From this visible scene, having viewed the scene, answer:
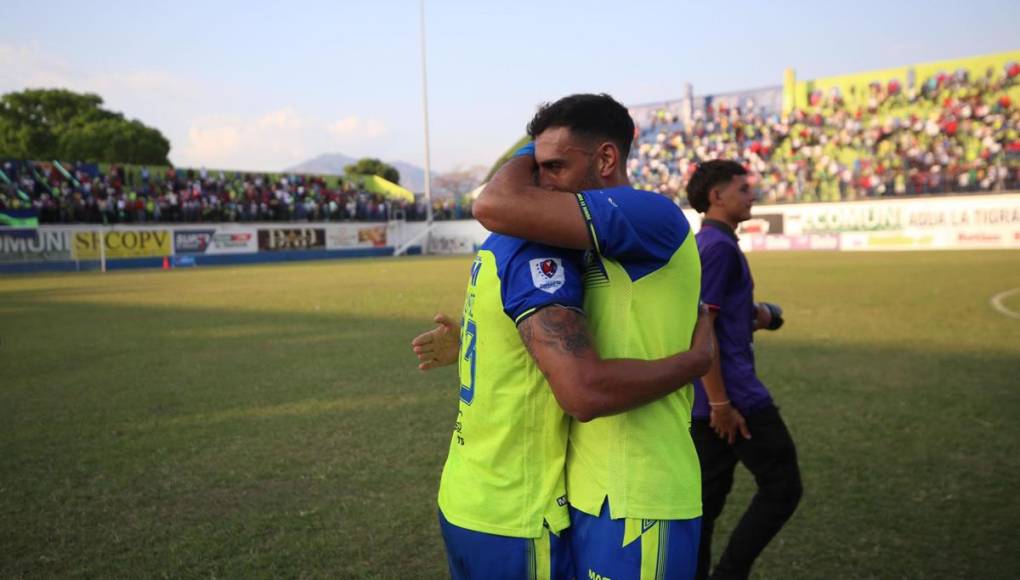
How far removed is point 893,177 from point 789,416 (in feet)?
112

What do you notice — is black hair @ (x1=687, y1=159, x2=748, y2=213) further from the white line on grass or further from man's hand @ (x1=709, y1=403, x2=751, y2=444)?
the white line on grass

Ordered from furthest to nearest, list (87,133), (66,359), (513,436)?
1. (87,133)
2. (66,359)
3. (513,436)

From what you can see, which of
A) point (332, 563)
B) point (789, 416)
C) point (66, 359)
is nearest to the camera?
point (332, 563)

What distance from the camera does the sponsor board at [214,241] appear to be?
3928 cm

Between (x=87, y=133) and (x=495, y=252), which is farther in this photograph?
(x=87, y=133)

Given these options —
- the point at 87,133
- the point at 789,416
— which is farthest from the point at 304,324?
the point at 87,133

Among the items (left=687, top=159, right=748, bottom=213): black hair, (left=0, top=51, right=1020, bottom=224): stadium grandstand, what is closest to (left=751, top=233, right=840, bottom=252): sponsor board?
(left=0, top=51, right=1020, bottom=224): stadium grandstand

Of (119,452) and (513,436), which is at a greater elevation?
(513,436)

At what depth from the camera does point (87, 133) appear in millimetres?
58812

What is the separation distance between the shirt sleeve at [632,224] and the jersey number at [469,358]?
435 millimetres

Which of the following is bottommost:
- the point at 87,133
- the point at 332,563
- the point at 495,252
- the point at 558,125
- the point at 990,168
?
the point at 332,563

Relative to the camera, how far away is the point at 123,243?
122 feet

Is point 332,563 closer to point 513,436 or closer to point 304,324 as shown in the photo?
point 513,436

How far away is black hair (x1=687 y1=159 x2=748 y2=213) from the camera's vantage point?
367 cm
